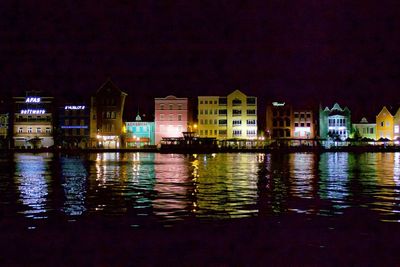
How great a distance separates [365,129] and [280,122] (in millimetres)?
22282

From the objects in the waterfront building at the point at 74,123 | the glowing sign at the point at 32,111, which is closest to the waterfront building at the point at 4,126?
the glowing sign at the point at 32,111

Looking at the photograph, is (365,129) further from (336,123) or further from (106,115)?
(106,115)

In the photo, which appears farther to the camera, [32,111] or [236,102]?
[236,102]

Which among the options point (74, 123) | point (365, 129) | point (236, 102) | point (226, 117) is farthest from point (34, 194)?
point (365, 129)

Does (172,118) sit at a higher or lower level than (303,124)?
higher

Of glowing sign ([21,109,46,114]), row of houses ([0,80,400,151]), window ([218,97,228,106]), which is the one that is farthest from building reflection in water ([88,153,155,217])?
window ([218,97,228,106])

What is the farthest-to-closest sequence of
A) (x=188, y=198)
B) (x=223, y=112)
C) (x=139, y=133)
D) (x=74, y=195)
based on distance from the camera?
(x=139, y=133), (x=223, y=112), (x=74, y=195), (x=188, y=198)

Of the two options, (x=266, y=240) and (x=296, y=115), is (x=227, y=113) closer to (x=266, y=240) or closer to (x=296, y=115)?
(x=296, y=115)

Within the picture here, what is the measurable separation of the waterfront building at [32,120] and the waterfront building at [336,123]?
66.1m

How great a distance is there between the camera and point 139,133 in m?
131

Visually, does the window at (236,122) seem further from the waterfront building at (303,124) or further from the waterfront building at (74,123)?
the waterfront building at (74,123)

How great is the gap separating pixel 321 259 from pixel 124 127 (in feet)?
385

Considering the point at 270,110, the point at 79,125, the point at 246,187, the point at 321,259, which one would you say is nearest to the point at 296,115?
the point at 270,110

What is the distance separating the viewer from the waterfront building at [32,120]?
12538 cm
